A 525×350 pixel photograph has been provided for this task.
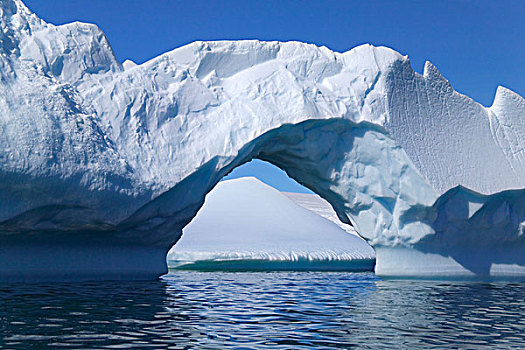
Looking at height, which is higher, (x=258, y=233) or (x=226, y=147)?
(x=226, y=147)

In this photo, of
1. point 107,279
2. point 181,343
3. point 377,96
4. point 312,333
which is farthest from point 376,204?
point 181,343

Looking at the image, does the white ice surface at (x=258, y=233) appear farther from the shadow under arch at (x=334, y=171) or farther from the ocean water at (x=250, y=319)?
the ocean water at (x=250, y=319)

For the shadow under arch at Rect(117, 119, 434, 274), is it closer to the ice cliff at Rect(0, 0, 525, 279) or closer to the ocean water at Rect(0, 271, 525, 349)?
the ice cliff at Rect(0, 0, 525, 279)

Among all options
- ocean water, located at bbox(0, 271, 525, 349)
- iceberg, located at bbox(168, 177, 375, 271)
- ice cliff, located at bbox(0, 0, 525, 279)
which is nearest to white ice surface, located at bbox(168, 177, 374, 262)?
iceberg, located at bbox(168, 177, 375, 271)

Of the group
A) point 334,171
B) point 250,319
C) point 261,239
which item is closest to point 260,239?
point 261,239

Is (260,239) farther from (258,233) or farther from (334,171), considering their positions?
(334,171)

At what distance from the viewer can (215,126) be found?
905 centimetres

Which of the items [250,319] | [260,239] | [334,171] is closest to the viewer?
[250,319]

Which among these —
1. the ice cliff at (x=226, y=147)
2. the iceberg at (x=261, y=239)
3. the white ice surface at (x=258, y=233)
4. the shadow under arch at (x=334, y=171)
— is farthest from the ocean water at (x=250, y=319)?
the white ice surface at (x=258, y=233)

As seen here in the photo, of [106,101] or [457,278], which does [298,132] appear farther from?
[457,278]

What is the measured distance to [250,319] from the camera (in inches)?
193

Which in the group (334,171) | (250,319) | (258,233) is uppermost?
(334,171)

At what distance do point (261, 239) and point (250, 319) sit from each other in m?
12.0

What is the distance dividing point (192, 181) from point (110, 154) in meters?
1.58
